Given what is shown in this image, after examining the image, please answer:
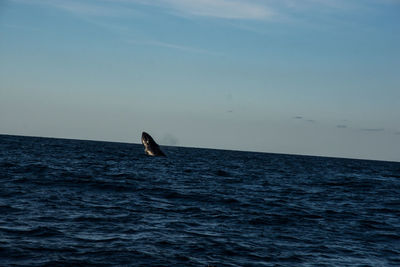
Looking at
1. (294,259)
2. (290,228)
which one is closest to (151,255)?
(294,259)

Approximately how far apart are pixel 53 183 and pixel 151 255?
49.2 ft

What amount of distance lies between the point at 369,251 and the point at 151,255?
25.8 ft

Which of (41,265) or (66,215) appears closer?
(41,265)

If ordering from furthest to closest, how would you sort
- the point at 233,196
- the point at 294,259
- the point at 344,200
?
the point at 344,200 → the point at 233,196 → the point at 294,259

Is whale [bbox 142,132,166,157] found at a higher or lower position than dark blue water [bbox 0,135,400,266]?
higher

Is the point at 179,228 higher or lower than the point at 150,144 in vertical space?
lower

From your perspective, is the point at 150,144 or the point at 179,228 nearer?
the point at 179,228

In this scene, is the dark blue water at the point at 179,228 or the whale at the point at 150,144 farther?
the whale at the point at 150,144

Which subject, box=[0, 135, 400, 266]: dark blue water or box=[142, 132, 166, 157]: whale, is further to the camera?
box=[142, 132, 166, 157]: whale

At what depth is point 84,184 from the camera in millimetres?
25016

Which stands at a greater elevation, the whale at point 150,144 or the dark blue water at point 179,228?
the whale at point 150,144

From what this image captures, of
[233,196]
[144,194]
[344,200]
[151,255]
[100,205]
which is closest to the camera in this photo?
[151,255]

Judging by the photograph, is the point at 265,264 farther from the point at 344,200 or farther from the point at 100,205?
the point at 344,200

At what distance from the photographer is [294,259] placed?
1213 centimetres
